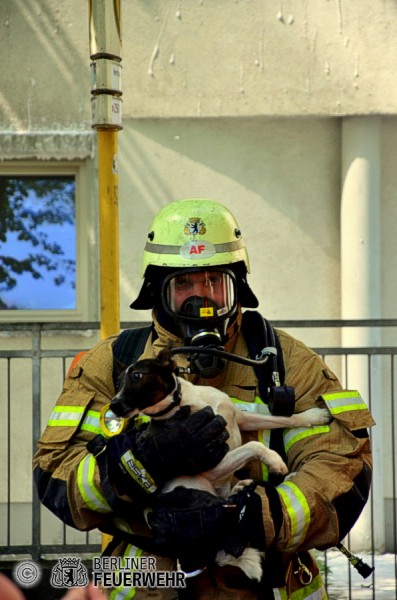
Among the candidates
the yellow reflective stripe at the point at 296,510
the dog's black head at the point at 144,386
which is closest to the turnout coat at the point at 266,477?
the yellow reflective stripe at the point at 296,510

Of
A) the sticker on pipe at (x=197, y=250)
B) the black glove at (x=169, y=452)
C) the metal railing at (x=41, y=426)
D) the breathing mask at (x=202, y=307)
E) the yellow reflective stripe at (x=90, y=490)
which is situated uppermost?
the sticker on pipe at (x=197, y=250)

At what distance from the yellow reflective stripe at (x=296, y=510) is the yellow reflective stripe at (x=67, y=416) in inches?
23.8

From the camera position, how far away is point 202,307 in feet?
9.59

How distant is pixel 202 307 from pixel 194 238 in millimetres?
237

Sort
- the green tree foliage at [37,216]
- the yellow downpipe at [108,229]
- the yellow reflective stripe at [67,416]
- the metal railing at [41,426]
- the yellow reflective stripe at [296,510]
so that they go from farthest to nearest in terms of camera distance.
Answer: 1. the green tree foliage at [37,216]
2. the metal railing at [41,426]
3. the yellow downpipe at [108,229]
4. the yellow reflective stripe at [67,416]
5. the yellow reflective stripe at [296,510]

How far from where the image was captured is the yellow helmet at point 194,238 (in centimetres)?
301

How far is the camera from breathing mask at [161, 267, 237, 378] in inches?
112

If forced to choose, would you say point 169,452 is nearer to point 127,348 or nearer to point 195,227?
point 127,348

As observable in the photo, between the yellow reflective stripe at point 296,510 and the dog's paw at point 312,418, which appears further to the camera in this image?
the dog's paw at point 312,418

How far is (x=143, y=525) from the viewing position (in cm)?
276

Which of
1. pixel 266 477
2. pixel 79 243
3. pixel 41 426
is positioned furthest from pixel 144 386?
pixel 79 243

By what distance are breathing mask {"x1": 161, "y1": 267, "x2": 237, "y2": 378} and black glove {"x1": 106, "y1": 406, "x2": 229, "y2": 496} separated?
0.23 metres

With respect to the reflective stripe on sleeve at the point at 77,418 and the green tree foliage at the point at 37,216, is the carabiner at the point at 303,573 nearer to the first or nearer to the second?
the reflective stripe on sleeve at the point at 77,418

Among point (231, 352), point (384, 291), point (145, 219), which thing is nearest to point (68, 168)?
point (145, 219)
